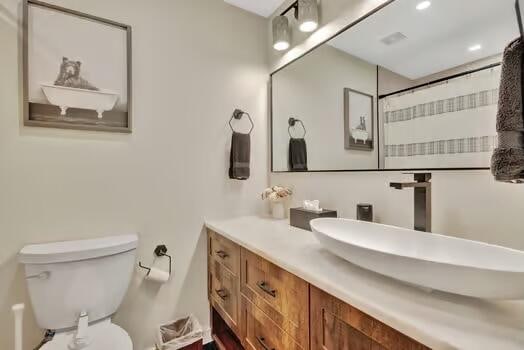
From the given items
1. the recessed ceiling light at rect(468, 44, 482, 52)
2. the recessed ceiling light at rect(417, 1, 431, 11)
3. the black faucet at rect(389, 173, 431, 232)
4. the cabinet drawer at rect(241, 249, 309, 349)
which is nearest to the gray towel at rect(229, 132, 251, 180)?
the cabinet drawer at rect(241, 249, 309, 349)

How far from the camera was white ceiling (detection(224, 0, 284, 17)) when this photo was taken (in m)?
1.80

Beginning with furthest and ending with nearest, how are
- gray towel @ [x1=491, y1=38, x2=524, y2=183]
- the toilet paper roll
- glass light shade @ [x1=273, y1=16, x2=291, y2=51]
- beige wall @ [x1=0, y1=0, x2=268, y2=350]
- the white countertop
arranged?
glass light shade @ [x1=273, y1=16, x2=291, y2=51], the toilet paper roll, beige wall @ [x1=0, y1=0, x2=268, y2=350], gray towel @ [x1=491, y1=38, x2=524, y2=183], the white countertop

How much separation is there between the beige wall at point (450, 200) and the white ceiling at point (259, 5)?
21.4 inches

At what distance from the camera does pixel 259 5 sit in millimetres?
1837

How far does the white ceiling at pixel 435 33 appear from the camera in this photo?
2.77 ft

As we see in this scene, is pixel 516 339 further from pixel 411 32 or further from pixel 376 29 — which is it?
pixel 376 29

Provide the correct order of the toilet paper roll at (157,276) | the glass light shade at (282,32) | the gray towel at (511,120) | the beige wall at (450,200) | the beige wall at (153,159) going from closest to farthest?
the gray towel at (511,120) → the beige wall at (450,200) → the beige wall at (153,159) → the toilet paper roll at (157,276) → the glass light shade at (282,32)

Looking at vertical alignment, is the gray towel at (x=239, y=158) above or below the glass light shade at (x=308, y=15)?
below

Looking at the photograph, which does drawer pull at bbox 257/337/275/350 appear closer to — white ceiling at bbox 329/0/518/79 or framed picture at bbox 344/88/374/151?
framed picture at bbox 344/88/374/151

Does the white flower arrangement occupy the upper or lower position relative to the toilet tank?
upper

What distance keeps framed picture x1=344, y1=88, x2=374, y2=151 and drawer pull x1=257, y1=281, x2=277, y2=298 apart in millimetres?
835

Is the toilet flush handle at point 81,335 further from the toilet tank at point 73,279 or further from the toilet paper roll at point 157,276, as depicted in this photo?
the toilet paper roll at point 157,276

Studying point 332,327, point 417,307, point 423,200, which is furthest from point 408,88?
point 332,327

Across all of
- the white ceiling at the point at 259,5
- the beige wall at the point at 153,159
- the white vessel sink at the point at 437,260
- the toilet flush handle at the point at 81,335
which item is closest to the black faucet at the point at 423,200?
the white vessel sink at the point at 437,260
